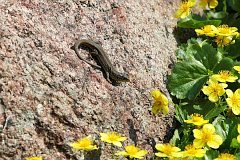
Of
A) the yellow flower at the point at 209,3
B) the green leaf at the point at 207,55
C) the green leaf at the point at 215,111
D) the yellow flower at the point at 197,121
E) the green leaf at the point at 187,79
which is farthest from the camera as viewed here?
the yellow flower at the point at 209,3

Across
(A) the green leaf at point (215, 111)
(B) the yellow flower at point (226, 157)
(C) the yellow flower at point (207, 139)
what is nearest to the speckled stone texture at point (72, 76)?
(A) the green leaf at point (215, 111)

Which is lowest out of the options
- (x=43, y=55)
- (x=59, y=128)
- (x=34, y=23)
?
(x=59, y=128)

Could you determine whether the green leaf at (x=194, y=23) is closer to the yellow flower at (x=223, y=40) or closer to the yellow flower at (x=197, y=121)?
the yellow flower at (x=223, y=40)

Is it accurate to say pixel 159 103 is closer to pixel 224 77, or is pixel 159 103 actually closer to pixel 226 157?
pixel 224 77

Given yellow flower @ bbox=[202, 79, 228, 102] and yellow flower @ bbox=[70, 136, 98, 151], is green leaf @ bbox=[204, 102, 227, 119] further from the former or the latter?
yellow flower @ bbox=[70, 136, 98, 151]

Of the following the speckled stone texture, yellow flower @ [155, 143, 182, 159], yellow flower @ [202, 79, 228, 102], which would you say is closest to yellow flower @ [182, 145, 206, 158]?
yellow flower @ [155, 143, 182, 159]

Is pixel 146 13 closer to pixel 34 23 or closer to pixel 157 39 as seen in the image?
pixel 157 39

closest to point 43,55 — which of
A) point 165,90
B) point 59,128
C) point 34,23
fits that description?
point 34,23

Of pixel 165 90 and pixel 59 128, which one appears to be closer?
pixel 59 128
